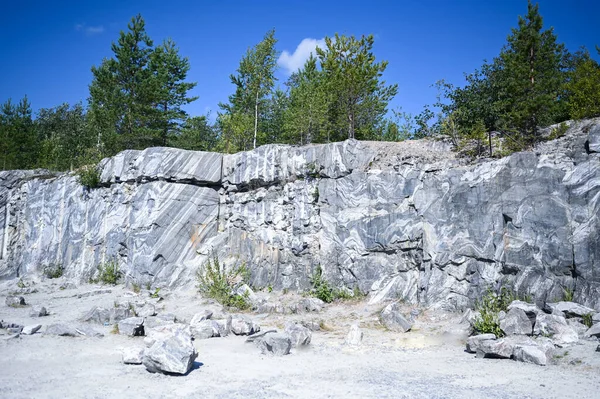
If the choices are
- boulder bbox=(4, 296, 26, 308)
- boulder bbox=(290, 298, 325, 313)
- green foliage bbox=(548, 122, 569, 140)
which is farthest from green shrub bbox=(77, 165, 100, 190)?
green foliage bbox=(548, 122, 569, 140)

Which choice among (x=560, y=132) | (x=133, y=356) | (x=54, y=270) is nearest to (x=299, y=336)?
(x=133, y=356)

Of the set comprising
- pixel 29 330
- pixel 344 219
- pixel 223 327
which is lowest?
pixel 29 330

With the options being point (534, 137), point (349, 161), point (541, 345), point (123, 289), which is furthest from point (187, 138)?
point (541, 345)

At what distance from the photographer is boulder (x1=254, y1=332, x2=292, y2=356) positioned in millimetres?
8828

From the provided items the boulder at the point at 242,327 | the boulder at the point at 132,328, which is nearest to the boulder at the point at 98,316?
the boulder at the point at 132,328

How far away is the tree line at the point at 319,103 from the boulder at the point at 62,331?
458 inches

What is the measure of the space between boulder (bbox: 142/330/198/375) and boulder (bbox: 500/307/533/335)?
610 cm

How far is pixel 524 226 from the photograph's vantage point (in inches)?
455

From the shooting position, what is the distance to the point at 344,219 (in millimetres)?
14461

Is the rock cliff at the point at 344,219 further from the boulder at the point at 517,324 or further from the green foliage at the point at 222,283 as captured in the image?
the boulder at the point at 517,324

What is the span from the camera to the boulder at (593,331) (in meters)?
8.57

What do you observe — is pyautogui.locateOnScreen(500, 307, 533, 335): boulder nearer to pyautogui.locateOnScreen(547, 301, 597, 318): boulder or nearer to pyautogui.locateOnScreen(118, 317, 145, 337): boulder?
pyautogui.locateOnScreen(547, 301, 597, 318): boulder

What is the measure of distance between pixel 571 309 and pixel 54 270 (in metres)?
19.0

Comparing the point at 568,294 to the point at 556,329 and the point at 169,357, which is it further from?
the point at 169,357
